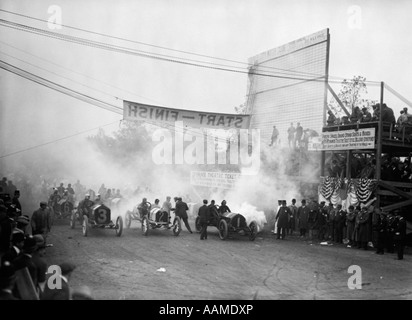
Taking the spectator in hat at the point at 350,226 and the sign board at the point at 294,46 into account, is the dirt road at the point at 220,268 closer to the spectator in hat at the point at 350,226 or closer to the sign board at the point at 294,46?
the spectator in hat at the point at 350,226

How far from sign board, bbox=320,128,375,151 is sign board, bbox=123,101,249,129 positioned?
3.77 meters

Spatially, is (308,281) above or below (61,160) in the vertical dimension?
below

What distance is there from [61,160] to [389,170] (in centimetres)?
2255

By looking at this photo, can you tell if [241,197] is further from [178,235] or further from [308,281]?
[308,281]

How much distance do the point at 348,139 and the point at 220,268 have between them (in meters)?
9.01

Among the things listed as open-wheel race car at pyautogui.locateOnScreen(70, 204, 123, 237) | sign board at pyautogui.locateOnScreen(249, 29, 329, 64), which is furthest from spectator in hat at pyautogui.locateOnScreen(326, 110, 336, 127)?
open-wheel race car at pyautogui.locateOnScreen(70, 204, 123, 237)

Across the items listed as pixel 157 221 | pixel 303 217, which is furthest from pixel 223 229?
pixel 303 217

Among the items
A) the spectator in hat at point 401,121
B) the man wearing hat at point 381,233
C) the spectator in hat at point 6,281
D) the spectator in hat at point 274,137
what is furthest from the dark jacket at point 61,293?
the spectator in hat at point 274,137

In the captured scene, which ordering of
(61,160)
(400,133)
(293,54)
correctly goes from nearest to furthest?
1. (400,133)
2. (293,54)
3. (61,160)

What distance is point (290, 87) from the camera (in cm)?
2083

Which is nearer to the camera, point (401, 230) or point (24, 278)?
point (24, 278)

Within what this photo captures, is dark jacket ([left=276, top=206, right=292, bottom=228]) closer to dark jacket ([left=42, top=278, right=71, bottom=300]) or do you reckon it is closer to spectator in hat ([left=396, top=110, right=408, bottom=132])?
spectator in hat ([left=396, top=110, right=408, bottom=132])

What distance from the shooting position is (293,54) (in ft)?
66.3
